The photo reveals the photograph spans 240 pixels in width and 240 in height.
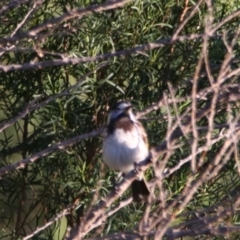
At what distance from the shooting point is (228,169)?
4.96m

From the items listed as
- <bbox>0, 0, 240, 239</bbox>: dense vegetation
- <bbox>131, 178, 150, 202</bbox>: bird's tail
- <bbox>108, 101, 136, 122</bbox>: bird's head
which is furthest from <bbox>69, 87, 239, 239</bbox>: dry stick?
<bbox>0, 0, 240, 239</bbox>: dense vegetation

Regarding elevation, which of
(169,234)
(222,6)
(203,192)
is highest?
(222,6)

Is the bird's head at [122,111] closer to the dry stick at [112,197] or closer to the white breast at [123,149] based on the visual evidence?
the white breast at [123,149]

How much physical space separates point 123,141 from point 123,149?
43 mm

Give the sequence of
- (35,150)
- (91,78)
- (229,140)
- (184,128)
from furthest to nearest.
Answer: (35,150) < (91,78) < (184,128) < (229,140)

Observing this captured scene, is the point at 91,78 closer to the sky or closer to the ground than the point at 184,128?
closer to the sky

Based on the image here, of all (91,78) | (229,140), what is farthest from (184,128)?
(91,78)

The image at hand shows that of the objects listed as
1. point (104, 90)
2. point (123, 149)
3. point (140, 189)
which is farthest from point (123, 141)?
point (104, 90)

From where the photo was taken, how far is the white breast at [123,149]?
434cm

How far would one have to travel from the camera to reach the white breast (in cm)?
434

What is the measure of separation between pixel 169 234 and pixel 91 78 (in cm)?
169

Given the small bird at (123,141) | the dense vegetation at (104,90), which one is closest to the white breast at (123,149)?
the small bird at (123,141)

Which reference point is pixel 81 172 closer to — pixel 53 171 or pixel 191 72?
pixel 53 171

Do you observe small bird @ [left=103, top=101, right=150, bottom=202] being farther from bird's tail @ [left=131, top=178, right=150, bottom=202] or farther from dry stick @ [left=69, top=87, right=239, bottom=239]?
dry stick @ [left=69, top=87, right=239, bottom=239]
